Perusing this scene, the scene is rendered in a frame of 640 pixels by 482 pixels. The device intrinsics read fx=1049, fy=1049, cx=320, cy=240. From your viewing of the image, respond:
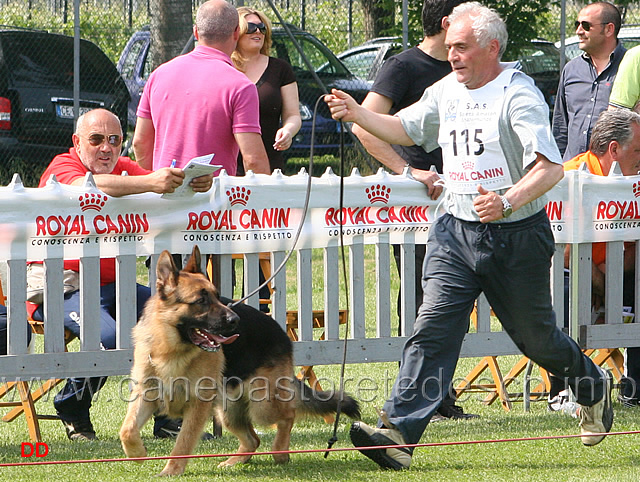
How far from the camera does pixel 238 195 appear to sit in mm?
5469

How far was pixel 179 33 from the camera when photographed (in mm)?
12711

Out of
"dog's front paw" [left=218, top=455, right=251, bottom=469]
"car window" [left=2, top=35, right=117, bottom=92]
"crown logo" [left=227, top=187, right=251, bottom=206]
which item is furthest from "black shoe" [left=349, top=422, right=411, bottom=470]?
"car window" [left=2, top=35, right=117, bottom=92]

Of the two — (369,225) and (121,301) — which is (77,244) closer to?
(121,301)

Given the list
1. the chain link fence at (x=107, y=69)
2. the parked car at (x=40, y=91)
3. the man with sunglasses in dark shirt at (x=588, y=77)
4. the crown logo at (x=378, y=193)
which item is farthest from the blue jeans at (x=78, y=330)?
the parked car at (x=40, y=91)

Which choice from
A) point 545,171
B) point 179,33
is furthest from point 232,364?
point 179,33

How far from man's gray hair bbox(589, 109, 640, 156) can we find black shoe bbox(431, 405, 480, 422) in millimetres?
1663

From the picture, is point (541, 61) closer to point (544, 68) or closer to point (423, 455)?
point (544, 68)

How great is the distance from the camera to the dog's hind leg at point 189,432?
4.65m

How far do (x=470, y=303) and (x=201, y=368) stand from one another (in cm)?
126

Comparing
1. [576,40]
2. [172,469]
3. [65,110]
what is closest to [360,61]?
[576,40]

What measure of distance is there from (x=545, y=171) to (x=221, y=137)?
78.9 inches

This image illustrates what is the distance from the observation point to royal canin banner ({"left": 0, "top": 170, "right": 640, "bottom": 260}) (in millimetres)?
5094

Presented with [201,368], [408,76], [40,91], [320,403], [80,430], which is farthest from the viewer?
[40,91]

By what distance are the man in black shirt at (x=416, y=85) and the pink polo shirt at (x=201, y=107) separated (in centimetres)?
66
